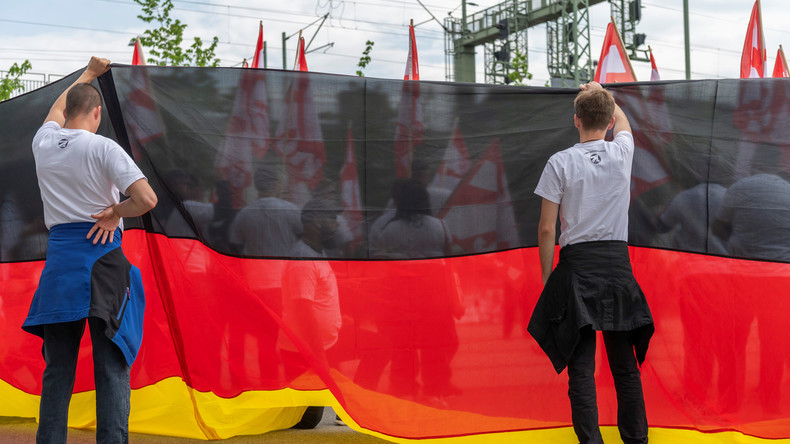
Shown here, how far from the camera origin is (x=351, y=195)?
12.6 ft

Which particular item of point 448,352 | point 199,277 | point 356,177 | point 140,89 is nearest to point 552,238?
point 448,352

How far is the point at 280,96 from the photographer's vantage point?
385 centimetres

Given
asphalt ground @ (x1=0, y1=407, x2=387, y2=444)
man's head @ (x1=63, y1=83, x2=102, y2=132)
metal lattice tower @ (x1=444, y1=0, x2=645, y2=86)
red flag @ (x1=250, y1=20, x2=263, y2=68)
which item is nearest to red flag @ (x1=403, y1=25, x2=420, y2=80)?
red flag @ (x1=250, y1=20, x2=263, y2=68)

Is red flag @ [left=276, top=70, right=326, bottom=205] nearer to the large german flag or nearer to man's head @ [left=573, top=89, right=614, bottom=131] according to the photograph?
the large german flag

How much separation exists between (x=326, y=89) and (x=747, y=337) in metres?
2.49

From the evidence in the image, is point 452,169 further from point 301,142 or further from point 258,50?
point 258,50

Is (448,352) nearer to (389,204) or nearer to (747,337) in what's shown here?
(389,204)

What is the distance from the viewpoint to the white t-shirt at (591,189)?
3.20m

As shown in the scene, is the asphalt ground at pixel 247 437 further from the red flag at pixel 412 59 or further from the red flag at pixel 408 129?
the red flag at pixel 412 59

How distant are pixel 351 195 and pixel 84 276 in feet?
4.64

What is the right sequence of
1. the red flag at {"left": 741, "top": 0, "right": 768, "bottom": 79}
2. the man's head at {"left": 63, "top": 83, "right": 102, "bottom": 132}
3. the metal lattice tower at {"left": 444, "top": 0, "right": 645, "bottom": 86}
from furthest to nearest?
the metal lattice tower at {"left": 444, "top": 0, "right": 645, "bottom": 86}, the red flag at {"left": 741, "top": 0, "right": 768, "bottom": 79}, the man's head at {"left": 63, "top": 83, "right": 102, "bottom": 132}

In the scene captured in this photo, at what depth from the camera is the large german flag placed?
11.9 ft

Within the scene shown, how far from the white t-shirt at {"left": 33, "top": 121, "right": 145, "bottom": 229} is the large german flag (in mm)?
770

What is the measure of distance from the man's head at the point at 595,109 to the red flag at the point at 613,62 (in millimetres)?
2949
